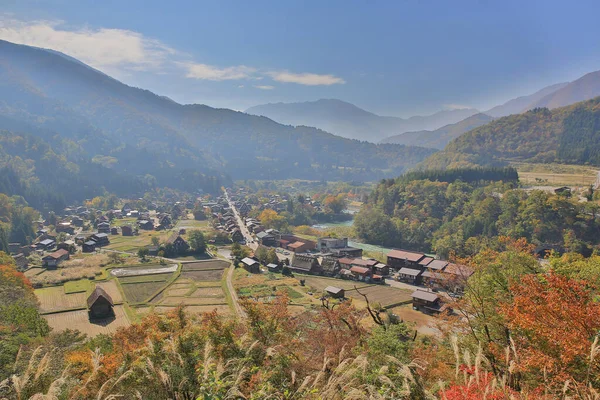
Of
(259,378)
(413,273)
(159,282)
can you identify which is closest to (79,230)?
(159,282)

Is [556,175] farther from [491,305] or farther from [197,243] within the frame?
[491,305]

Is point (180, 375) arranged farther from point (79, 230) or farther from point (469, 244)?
point (79, 230)

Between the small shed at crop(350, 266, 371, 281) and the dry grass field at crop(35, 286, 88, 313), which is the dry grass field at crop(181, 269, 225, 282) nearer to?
the dry grass field at crop(35, 286, 88, 313)

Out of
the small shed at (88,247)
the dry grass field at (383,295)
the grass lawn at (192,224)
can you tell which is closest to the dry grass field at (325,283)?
the dry grass field at (383,295)

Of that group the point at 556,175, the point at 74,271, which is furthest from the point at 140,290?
the point at 556,175

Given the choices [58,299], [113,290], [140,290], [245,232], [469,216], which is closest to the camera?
[58,299]

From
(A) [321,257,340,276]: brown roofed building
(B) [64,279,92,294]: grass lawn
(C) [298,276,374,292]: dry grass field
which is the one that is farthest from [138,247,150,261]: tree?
(A) [321,257,340,276]: brown roofed building

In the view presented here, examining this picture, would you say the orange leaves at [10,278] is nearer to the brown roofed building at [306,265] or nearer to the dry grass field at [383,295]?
the brown roofed building at [306,265]
